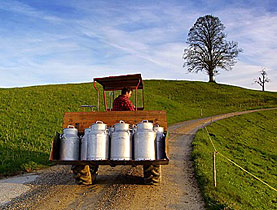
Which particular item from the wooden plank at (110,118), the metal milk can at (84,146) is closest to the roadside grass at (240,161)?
the wooden plank at (110,118)

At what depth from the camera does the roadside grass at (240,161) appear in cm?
737

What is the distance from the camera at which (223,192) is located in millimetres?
7281

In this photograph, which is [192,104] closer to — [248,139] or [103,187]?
[248,139]

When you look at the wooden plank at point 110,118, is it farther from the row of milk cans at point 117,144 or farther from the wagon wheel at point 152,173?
the wagon wheel at point 152,173

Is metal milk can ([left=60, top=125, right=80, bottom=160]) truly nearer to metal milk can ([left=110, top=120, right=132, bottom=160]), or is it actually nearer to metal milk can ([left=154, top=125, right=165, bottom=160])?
metal milk can ([left=110, top=120, right=132, bottom=160])

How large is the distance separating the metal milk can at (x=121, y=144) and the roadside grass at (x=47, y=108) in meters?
5.87

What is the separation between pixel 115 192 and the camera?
7.11m

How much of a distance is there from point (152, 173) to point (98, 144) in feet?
6.36

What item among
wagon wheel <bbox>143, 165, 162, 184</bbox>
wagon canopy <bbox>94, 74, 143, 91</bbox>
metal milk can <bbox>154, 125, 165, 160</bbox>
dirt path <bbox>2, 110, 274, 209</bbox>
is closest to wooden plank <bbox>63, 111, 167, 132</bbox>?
metal milk can <bbox>154, 125, 165, 160</bbox>

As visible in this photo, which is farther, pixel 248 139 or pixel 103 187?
pixel 248 139

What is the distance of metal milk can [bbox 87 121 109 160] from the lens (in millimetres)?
6355

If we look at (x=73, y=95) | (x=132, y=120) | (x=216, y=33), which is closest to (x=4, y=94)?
(x=73, y=95)

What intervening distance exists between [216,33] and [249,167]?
5109 cm

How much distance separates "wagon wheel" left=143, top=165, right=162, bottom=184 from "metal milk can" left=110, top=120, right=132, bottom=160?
1171 millimetres
